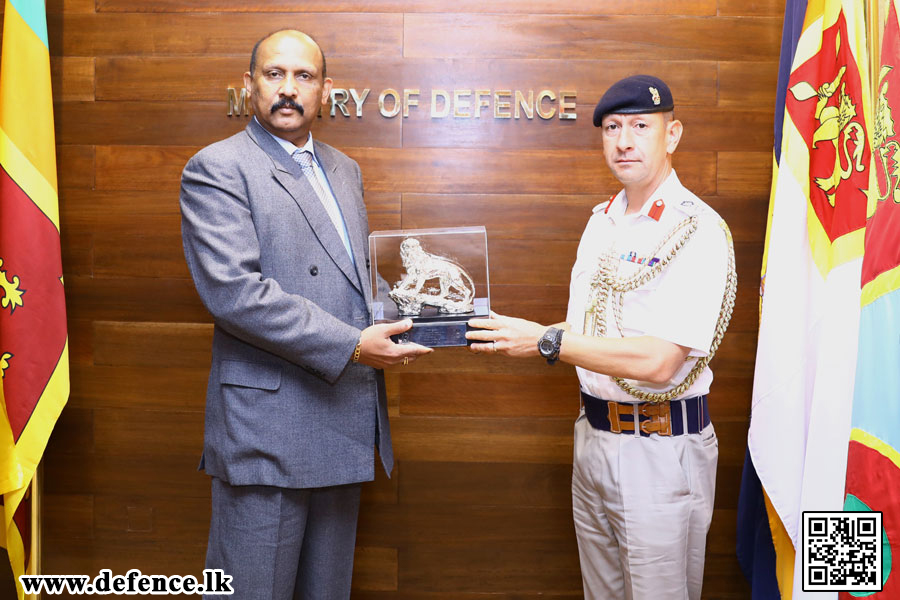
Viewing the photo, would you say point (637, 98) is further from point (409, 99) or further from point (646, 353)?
point (409, 99)

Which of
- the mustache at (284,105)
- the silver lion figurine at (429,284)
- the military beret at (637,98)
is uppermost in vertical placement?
the military beret at (637,98)

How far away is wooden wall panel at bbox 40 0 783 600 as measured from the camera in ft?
7.47

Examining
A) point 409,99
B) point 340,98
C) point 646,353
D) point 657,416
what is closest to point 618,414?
point 657,416

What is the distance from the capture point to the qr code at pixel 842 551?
1.41 m

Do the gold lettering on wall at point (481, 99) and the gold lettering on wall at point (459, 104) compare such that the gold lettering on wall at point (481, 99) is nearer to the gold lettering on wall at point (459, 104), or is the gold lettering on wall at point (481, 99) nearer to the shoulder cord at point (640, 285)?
the gold lettering on wall at point (459, 104)

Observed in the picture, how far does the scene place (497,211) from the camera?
2.31 meters

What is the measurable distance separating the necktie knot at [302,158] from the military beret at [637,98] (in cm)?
74

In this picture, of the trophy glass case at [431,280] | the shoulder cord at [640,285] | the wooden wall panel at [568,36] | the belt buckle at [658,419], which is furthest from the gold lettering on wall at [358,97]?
the belt buckle at [658,419]

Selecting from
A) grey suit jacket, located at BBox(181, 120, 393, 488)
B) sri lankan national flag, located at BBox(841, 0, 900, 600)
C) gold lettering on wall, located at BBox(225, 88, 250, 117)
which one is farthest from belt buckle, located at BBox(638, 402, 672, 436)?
gold lettering on wall, located at BBox(225, 88, 250, 117)

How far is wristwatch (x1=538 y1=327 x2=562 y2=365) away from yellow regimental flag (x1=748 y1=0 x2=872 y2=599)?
2.06ft

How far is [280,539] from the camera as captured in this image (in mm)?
1630

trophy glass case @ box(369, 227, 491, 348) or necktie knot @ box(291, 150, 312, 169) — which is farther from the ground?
necktie knot @ box(291, 150, 312, 169)

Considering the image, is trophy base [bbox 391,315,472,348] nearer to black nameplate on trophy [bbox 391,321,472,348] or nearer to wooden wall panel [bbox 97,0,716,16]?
black nameplate on trophy [bbox 391,321,472,348]

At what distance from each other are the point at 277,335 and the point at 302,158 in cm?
49
